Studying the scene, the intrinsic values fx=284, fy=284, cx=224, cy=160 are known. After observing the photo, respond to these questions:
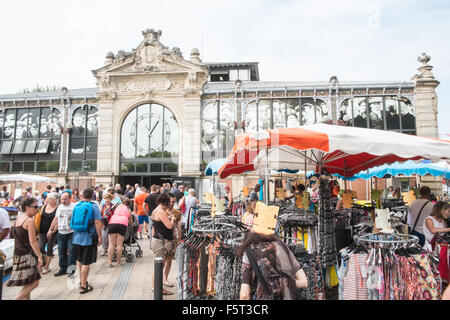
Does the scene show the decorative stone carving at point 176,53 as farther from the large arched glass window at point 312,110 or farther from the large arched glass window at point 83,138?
the large arched glass window at point 312,110

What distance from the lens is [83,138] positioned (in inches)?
866

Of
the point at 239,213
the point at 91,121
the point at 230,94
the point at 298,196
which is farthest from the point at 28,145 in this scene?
the point at 298,196

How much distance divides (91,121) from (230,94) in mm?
10927

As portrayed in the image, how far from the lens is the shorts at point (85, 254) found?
18.0ft

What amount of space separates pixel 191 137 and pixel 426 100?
Answer: 1658 cm

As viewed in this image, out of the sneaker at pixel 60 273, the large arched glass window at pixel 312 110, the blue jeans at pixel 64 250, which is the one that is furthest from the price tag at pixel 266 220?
the large arched glass window at pixel 312 110

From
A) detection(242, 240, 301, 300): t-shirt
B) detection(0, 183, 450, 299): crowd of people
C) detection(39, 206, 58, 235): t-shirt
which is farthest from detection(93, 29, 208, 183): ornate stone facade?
detection(242, 240, 301, 300): t-shirt

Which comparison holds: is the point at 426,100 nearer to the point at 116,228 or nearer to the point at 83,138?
the point at 116,228

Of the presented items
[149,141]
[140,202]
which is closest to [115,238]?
[140,202]

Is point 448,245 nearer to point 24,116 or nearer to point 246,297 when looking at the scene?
point 246,297

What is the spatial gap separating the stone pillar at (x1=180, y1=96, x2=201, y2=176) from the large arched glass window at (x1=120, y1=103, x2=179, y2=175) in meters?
0.90

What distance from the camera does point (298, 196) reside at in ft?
24.3

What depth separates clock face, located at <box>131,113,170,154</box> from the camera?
71.1 feet

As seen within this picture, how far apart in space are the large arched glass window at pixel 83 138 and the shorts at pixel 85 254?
17.5 metres
